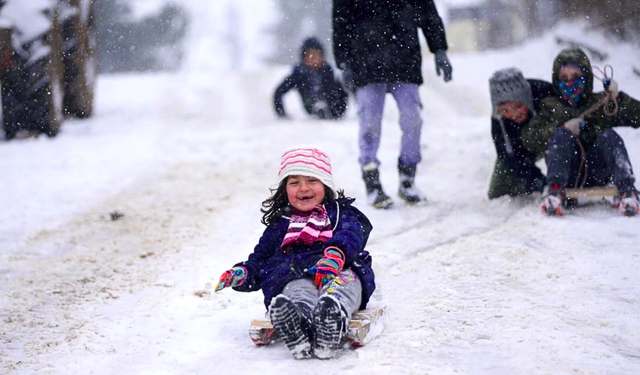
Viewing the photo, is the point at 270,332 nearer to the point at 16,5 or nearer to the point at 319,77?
the point at 16,5

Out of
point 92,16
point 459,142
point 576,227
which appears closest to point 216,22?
point 92,16

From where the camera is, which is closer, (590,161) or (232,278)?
(232,278)

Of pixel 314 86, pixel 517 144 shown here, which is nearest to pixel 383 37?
pixel 517 144

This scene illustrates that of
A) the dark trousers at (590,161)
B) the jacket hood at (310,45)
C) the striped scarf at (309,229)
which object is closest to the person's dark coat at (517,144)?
the dark trousers at (590,161)

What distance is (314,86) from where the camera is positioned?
13117 mm

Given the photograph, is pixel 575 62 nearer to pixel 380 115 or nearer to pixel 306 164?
pixel 380 115

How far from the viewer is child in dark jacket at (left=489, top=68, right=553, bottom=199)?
555cm

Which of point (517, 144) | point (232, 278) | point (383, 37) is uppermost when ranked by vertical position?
point (383, 37)

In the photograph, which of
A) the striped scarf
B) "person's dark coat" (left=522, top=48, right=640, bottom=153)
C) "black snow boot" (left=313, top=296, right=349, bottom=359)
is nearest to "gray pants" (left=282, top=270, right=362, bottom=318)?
"black snow boot" (left=313, top=296, right=349, bottom=359)

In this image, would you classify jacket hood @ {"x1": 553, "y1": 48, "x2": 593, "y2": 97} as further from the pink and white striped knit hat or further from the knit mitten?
the knit mitten

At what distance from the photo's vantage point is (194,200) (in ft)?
22.9

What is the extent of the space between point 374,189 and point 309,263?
112 inches

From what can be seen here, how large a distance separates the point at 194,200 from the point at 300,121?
18.8ft

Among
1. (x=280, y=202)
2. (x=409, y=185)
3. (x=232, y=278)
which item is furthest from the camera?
(x=409, y=185)
